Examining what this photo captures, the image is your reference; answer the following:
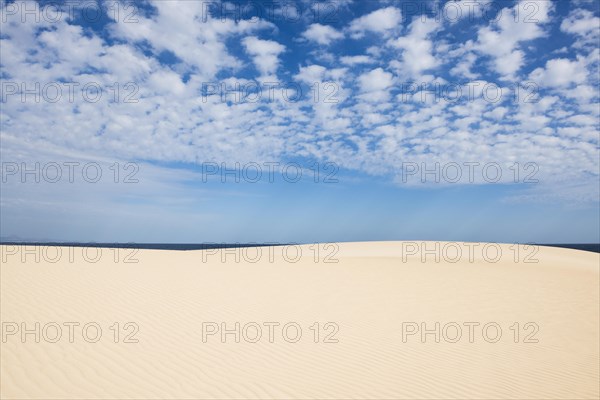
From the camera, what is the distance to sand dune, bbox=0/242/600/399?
5.45 m

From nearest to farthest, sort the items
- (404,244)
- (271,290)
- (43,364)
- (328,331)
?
(43,364), (328,331), (271,290), (404,244)

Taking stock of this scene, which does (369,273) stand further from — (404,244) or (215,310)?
(404,244)

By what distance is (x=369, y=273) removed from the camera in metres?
17.1

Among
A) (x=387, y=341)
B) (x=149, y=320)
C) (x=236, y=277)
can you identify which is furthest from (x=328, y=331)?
(x=236, y=277)

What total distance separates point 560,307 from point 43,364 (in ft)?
45.5

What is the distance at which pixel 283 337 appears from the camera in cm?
770

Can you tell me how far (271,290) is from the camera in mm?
12344

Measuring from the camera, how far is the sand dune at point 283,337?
545cm

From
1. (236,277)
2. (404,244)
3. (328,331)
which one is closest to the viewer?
(328,331)

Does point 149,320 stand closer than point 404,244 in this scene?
Yes

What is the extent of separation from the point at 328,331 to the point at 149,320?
4.20 meters

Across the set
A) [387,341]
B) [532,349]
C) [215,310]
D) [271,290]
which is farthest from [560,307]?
[215,310]

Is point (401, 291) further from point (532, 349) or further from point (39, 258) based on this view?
point (39, 258)

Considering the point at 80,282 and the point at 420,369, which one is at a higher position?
the point at 80,282
